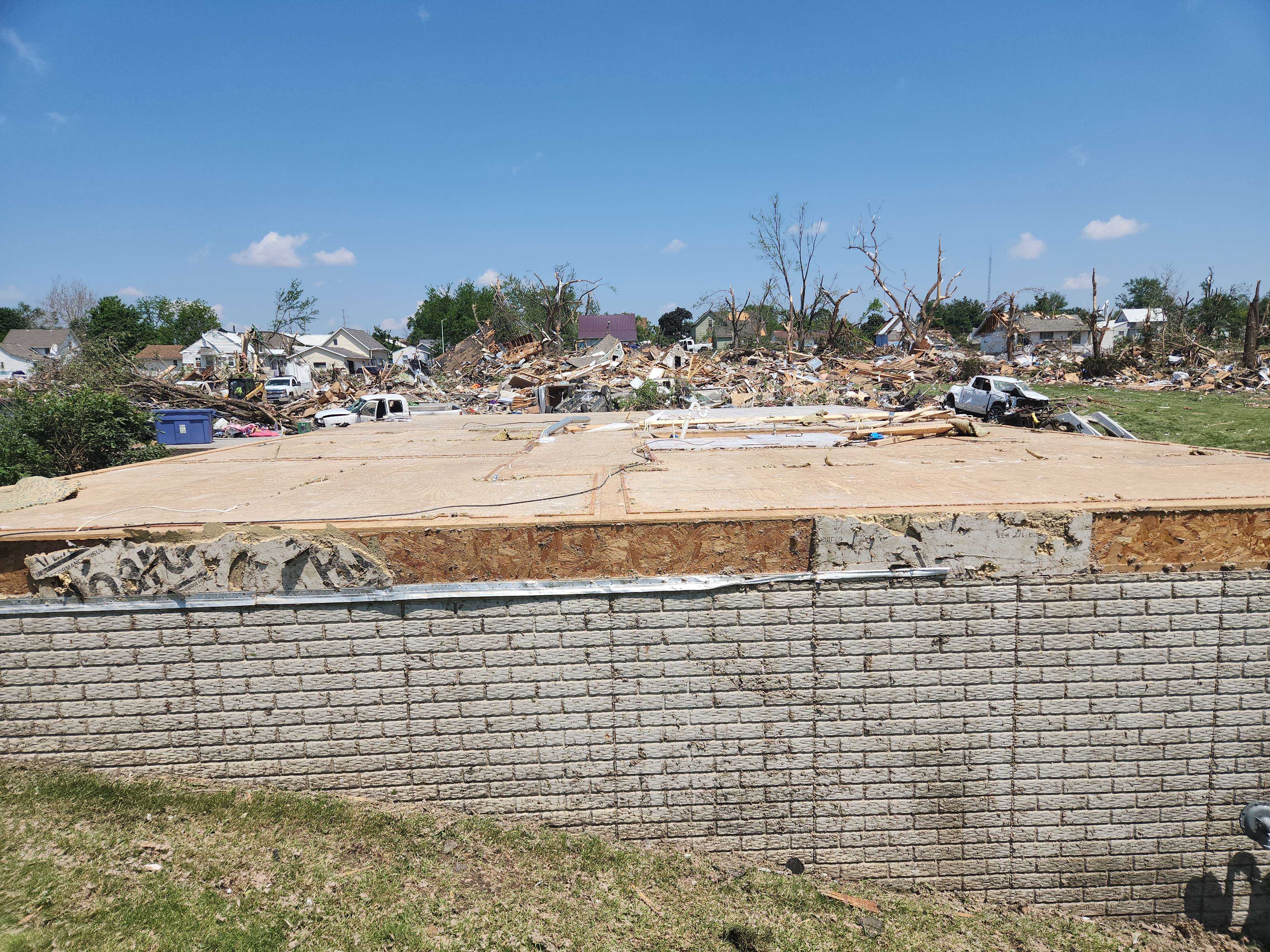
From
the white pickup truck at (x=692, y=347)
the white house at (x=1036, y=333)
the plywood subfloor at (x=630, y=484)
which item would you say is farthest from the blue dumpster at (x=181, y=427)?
the white house at (x=1036, y=333)

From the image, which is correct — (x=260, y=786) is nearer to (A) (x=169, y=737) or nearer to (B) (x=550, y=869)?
(A) (x=169, y=737)

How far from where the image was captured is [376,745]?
4055 millimetres

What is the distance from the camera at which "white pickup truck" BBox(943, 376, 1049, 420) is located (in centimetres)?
1717

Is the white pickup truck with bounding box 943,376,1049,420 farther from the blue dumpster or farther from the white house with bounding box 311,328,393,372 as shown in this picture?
the white house with bounding box 311,328,393,372

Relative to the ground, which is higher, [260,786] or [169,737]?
[169,737]

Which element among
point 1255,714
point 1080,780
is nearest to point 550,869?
point 1080,780

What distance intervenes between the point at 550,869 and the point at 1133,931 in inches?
145

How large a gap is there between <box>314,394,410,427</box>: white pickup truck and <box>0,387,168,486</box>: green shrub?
26.3 feet

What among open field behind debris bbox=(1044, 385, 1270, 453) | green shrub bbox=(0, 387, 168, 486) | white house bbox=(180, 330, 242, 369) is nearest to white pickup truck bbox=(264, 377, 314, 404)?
green shrub bbox=(0, 387, 168, 486)

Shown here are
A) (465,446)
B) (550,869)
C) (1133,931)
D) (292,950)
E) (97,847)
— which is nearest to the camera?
(292,950)

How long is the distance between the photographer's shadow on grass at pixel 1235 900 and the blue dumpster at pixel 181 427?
1987cm

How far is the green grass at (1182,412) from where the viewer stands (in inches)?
573

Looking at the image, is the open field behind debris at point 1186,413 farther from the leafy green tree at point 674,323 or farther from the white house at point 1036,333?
the leafy green tree at point 674,323

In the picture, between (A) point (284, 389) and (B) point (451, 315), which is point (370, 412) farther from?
(B) point (451, 315)
